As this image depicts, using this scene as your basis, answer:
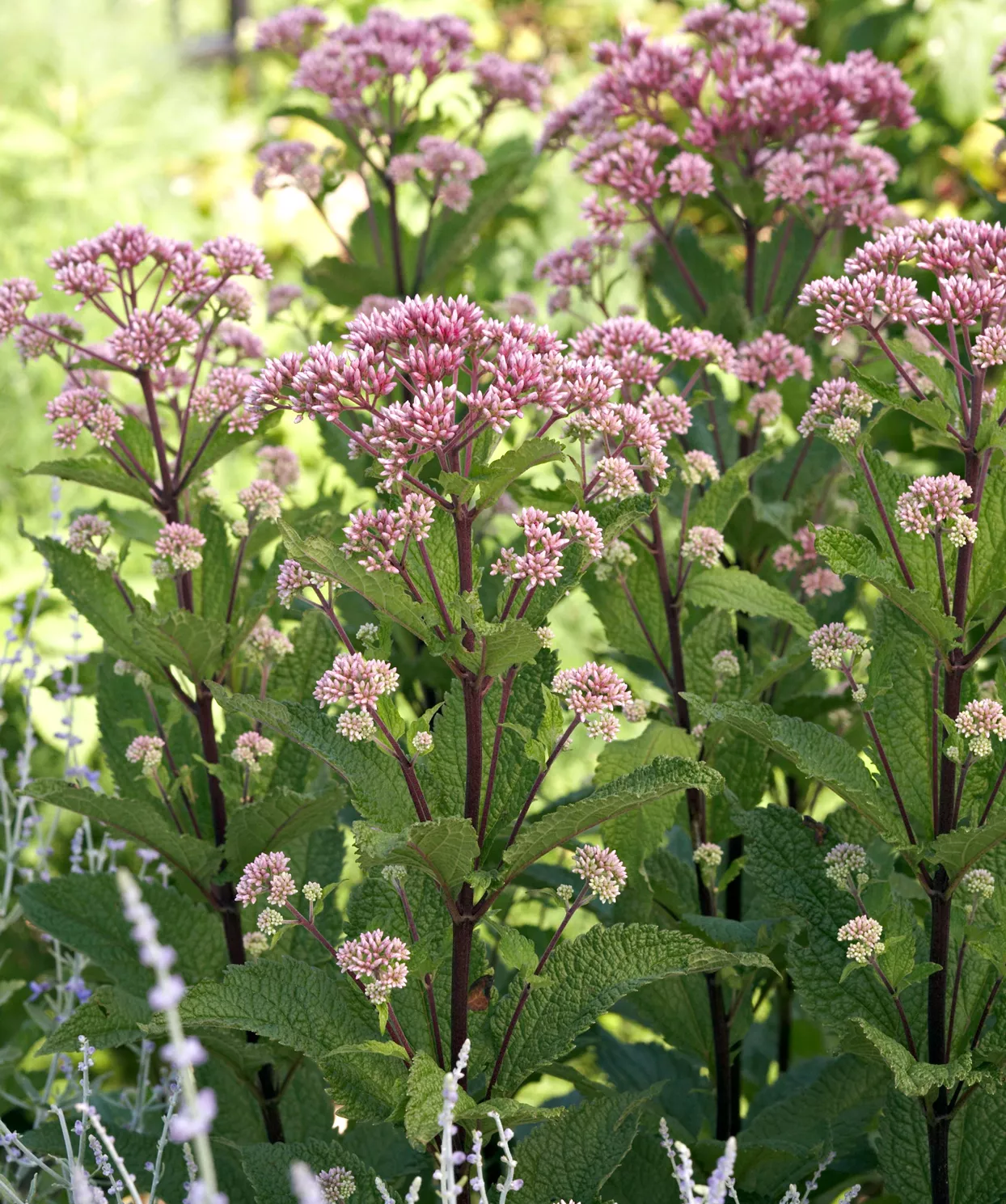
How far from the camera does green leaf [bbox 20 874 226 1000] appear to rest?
1.70 m

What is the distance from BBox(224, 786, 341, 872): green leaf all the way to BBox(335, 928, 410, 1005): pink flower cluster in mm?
248

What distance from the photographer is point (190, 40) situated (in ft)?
30.5

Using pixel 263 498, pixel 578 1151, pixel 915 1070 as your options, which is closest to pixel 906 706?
pixel 915 1070

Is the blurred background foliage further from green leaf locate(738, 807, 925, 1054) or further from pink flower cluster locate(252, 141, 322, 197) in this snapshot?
green leaf locate(738, 807, 925, 1054)

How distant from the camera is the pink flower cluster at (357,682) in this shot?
1219 mm

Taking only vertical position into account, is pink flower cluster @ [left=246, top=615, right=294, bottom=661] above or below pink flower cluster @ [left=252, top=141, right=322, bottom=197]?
below

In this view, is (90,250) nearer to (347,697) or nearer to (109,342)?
(109,342)

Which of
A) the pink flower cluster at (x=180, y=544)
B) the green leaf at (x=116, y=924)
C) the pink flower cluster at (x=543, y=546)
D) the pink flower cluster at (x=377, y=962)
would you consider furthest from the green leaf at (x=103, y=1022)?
the pink flower cluster at (x=543, y=546)

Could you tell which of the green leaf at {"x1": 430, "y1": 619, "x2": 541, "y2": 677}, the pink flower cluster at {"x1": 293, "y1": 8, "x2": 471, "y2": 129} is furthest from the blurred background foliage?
the green leaf at {"x1": 430, "y1": 619, "x2": 541, "y2": 677}

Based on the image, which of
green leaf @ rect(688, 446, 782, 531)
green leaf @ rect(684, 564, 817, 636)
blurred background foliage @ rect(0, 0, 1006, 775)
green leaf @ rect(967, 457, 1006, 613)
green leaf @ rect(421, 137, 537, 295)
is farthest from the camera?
blurred background foliage @ rect(0, 0, 1006, 775)

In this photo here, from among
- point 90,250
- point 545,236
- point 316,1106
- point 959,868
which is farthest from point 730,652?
point 545,236

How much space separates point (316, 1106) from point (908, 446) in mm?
1821

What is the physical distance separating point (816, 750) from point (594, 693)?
25 centimetres

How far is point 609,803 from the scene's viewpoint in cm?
123
